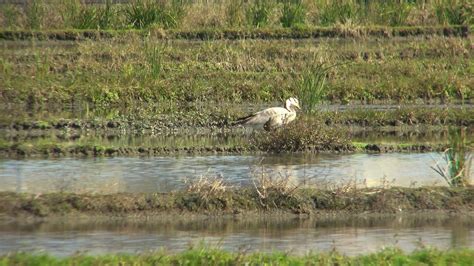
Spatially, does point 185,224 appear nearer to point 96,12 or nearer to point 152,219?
point 152,219

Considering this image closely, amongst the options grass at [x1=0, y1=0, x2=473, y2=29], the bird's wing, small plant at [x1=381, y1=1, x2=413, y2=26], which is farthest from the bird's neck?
small plant at [x1=381, y1=1, x2=413, y2=26]

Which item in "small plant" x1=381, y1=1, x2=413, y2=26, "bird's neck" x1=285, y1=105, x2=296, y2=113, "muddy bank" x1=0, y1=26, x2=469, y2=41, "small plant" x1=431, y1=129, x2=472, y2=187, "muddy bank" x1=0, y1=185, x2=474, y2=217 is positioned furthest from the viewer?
"small plant" x1=381, y1=1, x2=413, y2=26

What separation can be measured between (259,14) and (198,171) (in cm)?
1417

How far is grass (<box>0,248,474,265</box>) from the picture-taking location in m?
8.14

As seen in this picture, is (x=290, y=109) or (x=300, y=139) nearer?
(x=300, y=139)

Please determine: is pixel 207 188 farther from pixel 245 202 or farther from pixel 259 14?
pixel 259 14

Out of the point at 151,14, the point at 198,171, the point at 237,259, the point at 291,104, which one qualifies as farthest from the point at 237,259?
the point at 151,14

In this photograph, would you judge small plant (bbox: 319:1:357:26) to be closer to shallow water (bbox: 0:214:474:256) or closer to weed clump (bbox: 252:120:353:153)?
weed clump (bbox: 252:120:353:153)

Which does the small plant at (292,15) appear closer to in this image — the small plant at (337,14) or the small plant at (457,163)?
the small plant at (337,14)

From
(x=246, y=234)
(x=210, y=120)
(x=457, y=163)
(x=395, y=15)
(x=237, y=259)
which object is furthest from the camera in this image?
(x=395, y=15)

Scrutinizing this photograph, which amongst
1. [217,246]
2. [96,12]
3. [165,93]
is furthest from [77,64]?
[217,246]

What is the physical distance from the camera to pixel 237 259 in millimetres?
8258

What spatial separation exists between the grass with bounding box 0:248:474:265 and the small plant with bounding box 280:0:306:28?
1891 centimetres

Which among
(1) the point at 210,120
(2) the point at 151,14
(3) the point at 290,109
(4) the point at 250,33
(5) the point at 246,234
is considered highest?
(2) the point at 151,14
